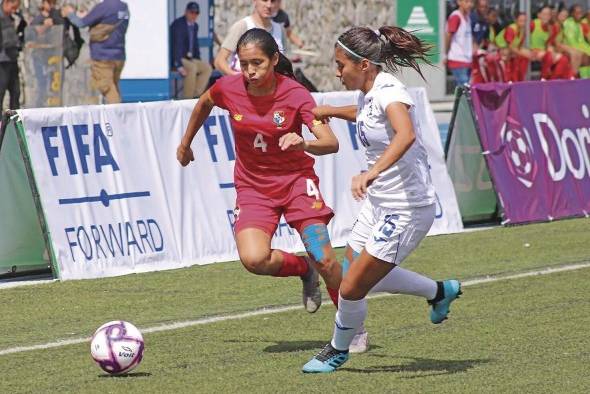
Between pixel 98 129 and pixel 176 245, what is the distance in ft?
3.82

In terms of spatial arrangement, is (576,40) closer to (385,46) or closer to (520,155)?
(520,155)

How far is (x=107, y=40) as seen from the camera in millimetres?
23031

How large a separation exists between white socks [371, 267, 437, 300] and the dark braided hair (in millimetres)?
1132

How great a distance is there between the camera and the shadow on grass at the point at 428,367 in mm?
8156

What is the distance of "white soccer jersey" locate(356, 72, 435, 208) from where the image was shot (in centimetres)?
786

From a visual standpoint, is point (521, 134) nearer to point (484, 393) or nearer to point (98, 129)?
point (98, 129)

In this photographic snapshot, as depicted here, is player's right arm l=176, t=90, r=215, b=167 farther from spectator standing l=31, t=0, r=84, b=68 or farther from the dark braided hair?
spectator standing l=31, t=0, r=84, b=68

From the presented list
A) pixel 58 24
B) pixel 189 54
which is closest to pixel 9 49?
pixel 58 24

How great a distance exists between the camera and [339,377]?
8.00 meters

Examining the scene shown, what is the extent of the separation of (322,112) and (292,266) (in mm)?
987

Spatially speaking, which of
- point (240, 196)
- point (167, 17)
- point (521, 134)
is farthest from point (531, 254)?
point (167, 17)

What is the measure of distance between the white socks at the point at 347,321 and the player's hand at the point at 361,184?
765mm

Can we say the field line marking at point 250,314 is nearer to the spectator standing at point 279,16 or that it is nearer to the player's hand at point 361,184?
the player's hand at point 361,184

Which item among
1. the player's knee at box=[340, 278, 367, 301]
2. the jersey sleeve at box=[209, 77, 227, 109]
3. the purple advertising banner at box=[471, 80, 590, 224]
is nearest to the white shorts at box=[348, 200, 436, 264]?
the player's knee at box=[340, 278, 367, 301]
